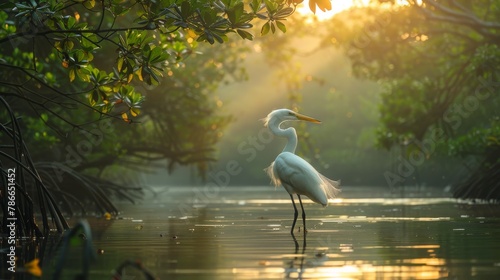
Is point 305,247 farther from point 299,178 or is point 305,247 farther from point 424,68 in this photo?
point 424,68

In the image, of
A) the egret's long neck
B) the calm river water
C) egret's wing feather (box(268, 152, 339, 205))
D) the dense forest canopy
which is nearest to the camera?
the calm river water

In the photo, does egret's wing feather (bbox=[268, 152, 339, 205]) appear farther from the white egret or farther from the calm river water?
the calm river water

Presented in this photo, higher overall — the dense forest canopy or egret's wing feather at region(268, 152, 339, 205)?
the dense forest canopy

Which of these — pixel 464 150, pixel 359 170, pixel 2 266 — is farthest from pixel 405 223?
pixel 359 170

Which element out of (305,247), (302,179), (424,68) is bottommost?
(305,247)

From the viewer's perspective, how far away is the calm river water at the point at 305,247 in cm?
900

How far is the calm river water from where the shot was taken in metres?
9.00

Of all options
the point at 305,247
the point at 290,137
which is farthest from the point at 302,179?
the point at 305,247

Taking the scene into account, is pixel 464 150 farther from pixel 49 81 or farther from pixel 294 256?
pixel 294 256

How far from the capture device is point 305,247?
1156 cm

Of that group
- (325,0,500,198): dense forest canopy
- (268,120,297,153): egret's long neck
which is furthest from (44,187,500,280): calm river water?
(325,0,500,198): dense forest canopy

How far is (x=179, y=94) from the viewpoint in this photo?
3198cm

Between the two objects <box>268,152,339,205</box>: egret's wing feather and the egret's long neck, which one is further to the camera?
the egret's long neck

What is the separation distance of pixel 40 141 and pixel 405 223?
33.3ft
